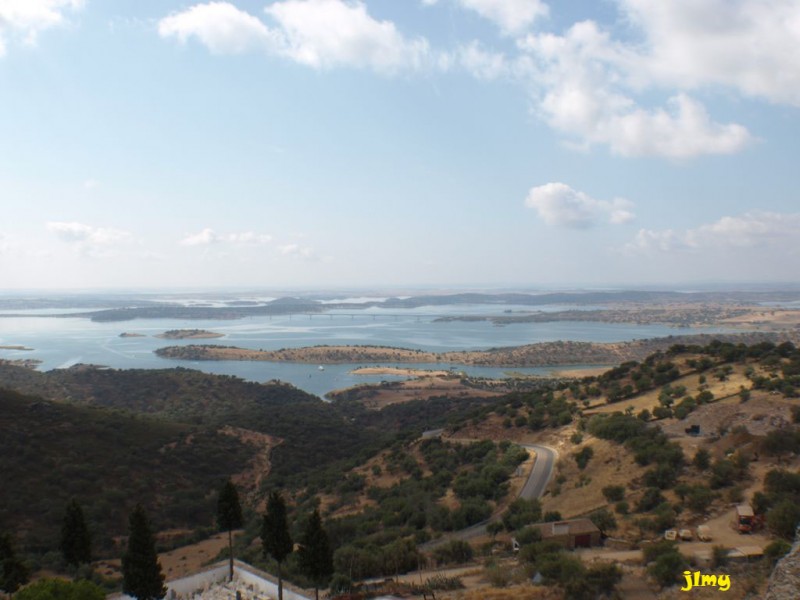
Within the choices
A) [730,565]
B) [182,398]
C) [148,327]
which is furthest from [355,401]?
[148,327]

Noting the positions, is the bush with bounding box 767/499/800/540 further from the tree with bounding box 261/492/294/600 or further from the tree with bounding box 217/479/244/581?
the tree with bounding box 217/479/244/581

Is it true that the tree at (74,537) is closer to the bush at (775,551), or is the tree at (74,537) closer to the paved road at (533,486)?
the paved road at (533,486)

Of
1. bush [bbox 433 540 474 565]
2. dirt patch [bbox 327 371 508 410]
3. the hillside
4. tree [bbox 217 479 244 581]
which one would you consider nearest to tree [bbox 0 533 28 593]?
tree [bbox 217 479 244 581]

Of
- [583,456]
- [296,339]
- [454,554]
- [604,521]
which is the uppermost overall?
[604,521]

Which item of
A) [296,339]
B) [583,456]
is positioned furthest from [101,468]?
[296,339]

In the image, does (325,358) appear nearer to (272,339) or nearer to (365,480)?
(272,339)

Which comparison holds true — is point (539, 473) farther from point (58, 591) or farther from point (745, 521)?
point (58, 591)
